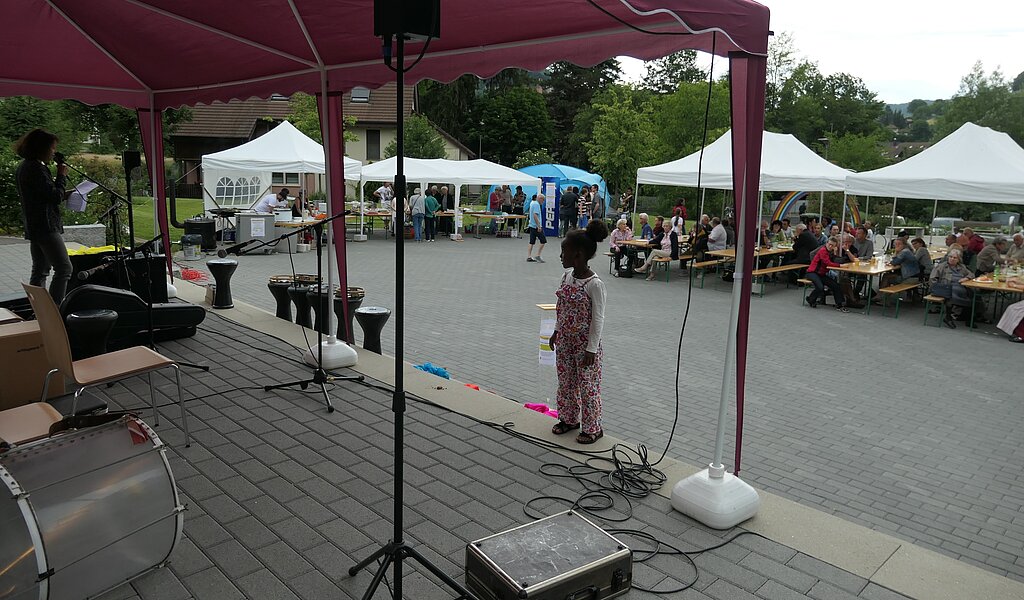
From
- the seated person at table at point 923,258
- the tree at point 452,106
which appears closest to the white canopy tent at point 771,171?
the seated person at table at point 923,258

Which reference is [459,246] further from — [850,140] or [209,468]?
[850,140]

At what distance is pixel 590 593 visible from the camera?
2805 millimetres

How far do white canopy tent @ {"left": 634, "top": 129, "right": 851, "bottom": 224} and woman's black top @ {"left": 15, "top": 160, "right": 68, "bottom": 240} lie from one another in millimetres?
10068

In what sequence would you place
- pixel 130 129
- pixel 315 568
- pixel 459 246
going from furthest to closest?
pixel 130 129 → pixel 459 246 → pixel 315 568

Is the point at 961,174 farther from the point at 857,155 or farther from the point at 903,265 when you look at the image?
the point at 857,155

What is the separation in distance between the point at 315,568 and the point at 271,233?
14955mm

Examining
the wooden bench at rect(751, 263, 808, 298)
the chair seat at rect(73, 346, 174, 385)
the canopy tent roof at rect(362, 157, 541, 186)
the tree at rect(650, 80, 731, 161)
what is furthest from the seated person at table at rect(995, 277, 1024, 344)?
the tree at rect(650, 80, 731, 161)

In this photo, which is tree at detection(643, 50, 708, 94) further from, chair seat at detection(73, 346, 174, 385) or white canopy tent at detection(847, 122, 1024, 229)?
chair seat at detection(73, 346, 174, 385)

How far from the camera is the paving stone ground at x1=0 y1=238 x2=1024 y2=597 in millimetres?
4715

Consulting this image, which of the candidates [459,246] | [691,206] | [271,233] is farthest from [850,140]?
[271,233]

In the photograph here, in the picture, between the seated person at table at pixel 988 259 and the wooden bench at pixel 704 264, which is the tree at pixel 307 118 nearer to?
the wooden bench at pixel 704 264

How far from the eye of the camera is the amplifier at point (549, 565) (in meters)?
2.71

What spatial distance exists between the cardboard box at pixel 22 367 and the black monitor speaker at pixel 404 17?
3.76m

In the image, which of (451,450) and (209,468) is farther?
(451,450)
